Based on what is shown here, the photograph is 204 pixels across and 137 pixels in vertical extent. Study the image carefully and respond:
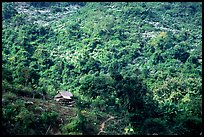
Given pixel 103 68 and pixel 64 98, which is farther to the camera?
pixel 103 68

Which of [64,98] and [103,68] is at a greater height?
[64,98]

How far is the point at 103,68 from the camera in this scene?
41.8 meters

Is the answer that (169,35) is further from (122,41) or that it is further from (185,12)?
(185,12)

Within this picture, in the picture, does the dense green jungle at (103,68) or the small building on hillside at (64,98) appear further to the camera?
the small building on hillside at (64,98)

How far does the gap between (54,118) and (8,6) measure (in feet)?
138

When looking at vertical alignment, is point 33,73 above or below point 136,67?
above

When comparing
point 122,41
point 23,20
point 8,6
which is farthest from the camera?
point 8,6

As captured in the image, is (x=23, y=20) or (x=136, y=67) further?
(x=23, y=20)

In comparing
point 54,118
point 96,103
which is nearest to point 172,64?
point 96,103

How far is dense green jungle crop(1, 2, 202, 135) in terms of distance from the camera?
2375cm

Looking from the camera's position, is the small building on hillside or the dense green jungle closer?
the dense green jungle

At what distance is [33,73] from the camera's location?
94.9 ft

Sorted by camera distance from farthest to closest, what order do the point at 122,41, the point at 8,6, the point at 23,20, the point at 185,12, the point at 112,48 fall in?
1. the point at 185,12
2. the point at 8,6
3. the point at 23,20
4. the point at 122,41
5. the point at 112,48

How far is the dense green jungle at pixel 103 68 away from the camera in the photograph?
23.8m
